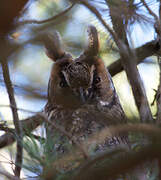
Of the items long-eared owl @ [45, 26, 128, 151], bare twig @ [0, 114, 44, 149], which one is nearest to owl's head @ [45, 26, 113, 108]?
long-eared owl @ [45, 26, 128, 151]

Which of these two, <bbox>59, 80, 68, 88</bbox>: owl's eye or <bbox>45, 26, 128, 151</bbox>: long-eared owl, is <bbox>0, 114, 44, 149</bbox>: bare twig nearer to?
<bbox>45, 26, 128, 151</bbox>: long-eared owl

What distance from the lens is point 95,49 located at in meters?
2.40

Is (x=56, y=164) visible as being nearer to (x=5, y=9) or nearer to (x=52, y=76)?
(x=5, y=9)

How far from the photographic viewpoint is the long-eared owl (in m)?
2.30

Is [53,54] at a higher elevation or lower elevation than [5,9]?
lower

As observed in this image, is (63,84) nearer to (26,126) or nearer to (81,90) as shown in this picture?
(81,90)

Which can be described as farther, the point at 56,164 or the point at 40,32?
the point at 40,32

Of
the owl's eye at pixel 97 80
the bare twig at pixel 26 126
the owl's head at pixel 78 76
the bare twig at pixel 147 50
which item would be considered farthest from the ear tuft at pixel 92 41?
the bare twig at pixel 26 126

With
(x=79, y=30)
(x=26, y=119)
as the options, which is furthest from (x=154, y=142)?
(x=26, y=119)

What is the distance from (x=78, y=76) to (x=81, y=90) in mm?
95

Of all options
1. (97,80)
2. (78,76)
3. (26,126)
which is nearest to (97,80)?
(97,80)

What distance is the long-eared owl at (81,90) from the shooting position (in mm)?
2297

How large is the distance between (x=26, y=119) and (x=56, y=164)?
3.90 ft

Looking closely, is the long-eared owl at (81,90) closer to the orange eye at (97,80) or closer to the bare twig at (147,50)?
the orange eye at (97,80)
